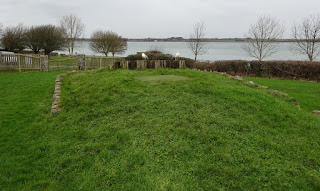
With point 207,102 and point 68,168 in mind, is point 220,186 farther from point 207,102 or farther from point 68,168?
point 207,102

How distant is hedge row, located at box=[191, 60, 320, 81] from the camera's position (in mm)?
12891

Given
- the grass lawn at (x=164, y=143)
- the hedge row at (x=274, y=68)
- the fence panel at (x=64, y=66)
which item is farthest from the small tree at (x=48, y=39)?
the grass lawn at (x=164, y=143)

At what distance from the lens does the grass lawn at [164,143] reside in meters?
2.52

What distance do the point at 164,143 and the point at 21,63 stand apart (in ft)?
54.3

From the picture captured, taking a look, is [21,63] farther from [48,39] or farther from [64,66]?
[48,39]

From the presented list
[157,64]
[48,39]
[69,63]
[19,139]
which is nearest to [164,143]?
[19,139]

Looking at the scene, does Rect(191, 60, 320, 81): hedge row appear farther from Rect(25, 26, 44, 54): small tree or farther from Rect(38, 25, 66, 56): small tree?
Rect(25, 26, 44, 54): small tree

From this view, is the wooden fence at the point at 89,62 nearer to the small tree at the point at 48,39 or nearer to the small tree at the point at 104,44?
the small tree at the point at 48,39

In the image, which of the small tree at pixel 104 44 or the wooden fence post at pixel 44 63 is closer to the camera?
the wooden fence post at pixel 44 63

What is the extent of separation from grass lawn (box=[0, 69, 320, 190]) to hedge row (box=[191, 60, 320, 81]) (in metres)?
10.7

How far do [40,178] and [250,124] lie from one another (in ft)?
11.1

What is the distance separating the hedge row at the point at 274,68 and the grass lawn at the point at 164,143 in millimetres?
10693

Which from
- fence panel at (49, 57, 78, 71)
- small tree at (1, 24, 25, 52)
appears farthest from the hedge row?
small tree at (1, 24, 25, 52)

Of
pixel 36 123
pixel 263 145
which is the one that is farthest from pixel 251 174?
pixel 36 123
